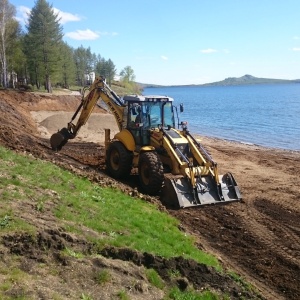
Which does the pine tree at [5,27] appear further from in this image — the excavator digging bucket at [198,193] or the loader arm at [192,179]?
the excavator digging bucket at [198,193]

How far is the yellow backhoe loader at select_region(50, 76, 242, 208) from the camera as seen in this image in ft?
42.9

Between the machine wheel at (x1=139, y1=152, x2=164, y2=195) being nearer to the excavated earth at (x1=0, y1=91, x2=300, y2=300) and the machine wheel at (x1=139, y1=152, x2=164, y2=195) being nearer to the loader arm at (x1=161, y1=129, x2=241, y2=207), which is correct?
the loader arm at (x1=161, y1=129, x2=241, y2=207)

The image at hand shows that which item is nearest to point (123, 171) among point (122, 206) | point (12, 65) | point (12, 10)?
point (122, 206)

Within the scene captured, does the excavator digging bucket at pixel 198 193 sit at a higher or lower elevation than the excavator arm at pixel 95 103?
lower

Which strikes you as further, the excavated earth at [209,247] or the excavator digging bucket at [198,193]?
the excavator digging bucket at [198,193]

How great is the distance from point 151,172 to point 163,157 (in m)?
1.19

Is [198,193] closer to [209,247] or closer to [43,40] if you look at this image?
[209,247]

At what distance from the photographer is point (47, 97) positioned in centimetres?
4341

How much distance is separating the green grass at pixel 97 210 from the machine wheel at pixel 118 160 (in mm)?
2367

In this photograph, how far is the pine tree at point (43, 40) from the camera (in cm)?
5172

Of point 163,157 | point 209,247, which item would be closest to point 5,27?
point 163,157

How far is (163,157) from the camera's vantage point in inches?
570

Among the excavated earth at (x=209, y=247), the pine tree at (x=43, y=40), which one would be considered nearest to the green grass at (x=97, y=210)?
the excavated earth at (x=209, y=247)

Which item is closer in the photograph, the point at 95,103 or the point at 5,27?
the point at 95,103
